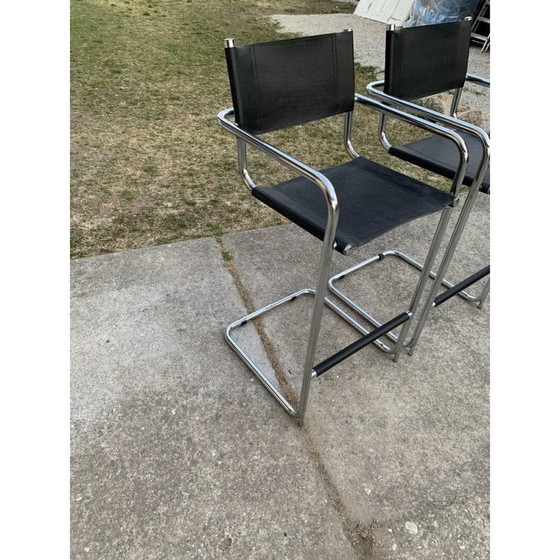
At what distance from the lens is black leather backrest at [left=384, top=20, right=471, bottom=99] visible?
1501mm

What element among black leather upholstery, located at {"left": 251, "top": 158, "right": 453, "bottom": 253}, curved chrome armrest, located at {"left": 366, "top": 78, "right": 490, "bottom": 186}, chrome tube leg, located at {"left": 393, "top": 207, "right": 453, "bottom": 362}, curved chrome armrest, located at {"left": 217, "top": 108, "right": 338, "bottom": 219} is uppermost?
curved chrome armrest, located at {"left": 366, "top": 78, "right": 490, "bottom": 186}

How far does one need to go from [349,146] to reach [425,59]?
16.3 inches

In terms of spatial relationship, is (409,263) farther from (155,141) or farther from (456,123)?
(155,141)

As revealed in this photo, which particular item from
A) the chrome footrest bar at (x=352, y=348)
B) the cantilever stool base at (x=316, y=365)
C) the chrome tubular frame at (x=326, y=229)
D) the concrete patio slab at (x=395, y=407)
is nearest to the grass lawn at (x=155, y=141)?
the concrete patio slab at (x=395, y=407)

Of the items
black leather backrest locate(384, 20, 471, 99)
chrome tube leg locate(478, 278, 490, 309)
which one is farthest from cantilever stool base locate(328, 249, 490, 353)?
black leather backrest locate(384, 20, 471, 99)

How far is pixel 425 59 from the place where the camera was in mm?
1598

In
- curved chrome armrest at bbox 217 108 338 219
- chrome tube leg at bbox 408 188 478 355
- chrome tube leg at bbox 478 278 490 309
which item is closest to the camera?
curved chrome armrest at bbox 217 108 338 219

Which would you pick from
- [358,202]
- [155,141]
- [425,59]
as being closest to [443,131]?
[358,202]

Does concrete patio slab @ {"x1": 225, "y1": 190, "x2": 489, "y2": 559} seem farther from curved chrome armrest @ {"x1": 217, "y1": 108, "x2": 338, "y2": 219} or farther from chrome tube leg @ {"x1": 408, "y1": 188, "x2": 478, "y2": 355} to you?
curved chrome armrest @ {"x1": 217, "y1": 108, "x2": 338, "y2": 219}

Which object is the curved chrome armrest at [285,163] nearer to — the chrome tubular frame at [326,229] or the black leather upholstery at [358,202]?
the chrome tubular frame at [326,229]

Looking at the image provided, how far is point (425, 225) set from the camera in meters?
2.34

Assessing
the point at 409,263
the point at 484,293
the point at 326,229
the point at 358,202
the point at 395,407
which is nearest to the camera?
the point at 326,229

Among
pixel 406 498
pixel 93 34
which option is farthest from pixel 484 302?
pixel 93 34

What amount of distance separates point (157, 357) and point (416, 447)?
35.8 inches
